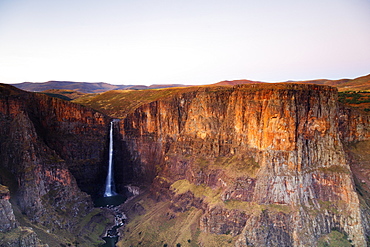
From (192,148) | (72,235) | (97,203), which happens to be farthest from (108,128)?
(72,235)

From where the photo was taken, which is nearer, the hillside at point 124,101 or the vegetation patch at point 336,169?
the vegetation patch at point 336,169

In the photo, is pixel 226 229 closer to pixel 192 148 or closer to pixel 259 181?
pixel 259 181

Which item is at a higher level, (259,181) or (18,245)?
(259,181)

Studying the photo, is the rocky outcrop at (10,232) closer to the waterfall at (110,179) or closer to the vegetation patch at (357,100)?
the waterfall at (110,179)

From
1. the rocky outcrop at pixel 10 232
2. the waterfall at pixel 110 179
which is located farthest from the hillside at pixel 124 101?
the rocky outcrop at pixel 10 232

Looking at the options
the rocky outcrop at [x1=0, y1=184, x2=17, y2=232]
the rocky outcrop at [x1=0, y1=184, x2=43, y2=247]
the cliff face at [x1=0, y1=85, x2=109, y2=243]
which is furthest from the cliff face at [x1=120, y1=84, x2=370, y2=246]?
the rocky outcrop at [x1=0, y1=184, x2=17, y2=232]
